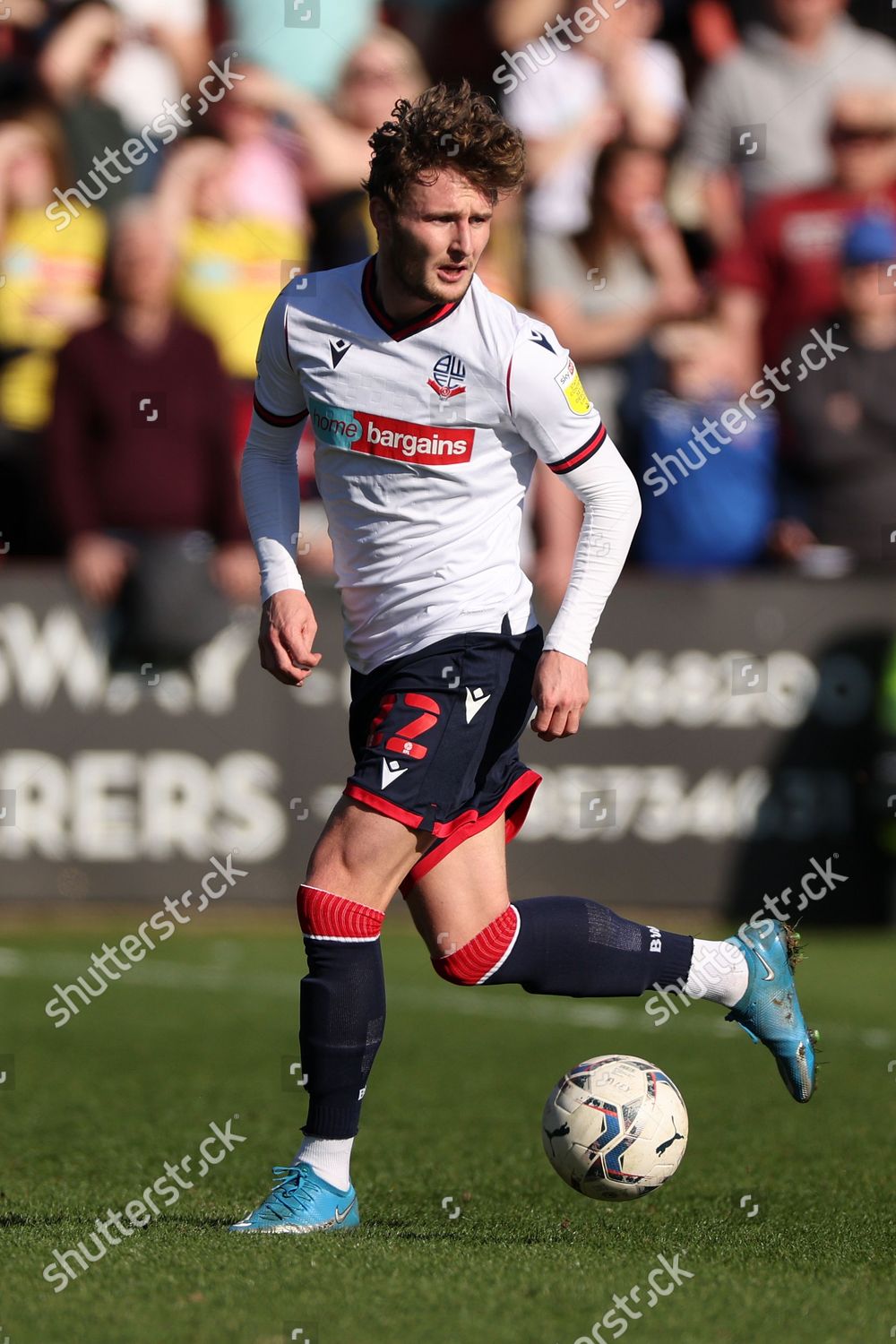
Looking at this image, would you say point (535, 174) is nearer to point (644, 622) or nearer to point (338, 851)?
point (644, 622)

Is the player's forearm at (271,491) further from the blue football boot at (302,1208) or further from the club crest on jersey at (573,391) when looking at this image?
the blue football boot at (302,1208)

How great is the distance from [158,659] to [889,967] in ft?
13.0

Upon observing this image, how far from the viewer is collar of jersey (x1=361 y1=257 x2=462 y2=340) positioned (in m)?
4.23

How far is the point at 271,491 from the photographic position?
15.1ft

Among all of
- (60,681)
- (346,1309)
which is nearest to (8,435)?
(60,681)

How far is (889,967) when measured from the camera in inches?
363
